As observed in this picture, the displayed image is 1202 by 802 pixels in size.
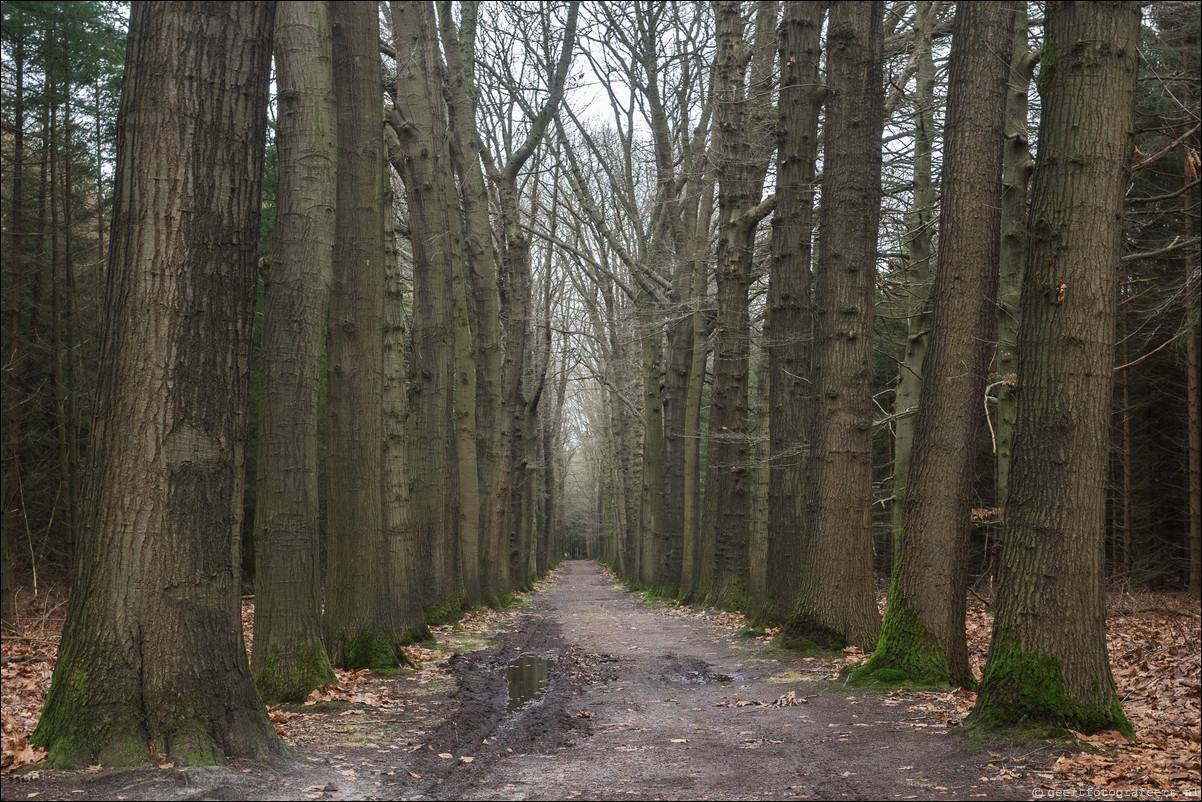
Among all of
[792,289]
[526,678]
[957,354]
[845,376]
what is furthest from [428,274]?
[957,354]

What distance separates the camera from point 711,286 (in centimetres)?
2406

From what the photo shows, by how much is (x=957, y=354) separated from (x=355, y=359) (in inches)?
233

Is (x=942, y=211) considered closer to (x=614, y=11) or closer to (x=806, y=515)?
(x=806, y=515)

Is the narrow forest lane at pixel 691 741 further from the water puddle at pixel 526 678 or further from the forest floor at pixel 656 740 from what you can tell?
the water puddle at pixel 526 678

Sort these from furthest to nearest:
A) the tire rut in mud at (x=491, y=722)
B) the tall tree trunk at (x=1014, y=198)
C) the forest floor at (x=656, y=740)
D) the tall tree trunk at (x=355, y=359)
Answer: the tall tree trunk at (x=1014, y=198) → the tall tree trunk at (x=355, y=359) → the tire rut in mud at (x=491, y=722) → the forest floor at (x=656, y=740)

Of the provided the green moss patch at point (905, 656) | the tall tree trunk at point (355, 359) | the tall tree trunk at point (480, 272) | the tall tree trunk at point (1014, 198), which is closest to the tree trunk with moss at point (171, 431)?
the tall tree trunk at point (355, 359)

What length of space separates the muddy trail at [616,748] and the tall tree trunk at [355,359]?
0.89 metres

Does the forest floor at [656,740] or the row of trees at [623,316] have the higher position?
the row of trees at [623,316]

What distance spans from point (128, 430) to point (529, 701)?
16.5ft

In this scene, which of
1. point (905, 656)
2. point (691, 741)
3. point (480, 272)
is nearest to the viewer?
point (691, 741)

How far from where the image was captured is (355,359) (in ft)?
31.2

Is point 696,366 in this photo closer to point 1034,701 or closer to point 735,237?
point 735,237

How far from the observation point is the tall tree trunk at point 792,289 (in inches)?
498

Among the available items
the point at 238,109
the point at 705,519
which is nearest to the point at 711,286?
the point at 705,519
